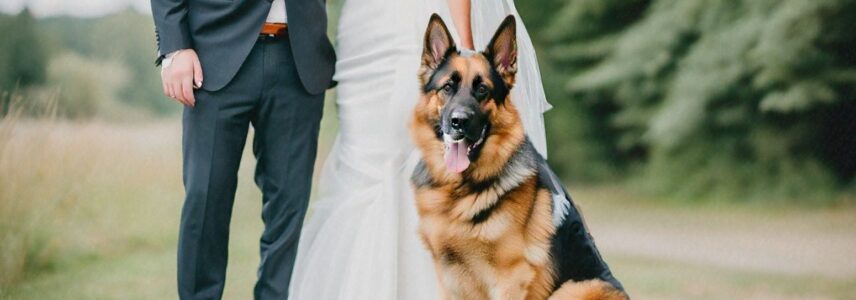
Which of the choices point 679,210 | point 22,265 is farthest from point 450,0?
point 679,210

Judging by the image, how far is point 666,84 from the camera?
448cm

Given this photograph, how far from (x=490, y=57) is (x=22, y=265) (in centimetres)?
193

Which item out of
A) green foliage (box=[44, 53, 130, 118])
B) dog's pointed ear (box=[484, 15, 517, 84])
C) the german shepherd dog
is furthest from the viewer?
green foliage (box=[44, 53, 130, 118])

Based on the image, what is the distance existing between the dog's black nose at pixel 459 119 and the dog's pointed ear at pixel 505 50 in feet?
0.40

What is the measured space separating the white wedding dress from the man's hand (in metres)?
0.36

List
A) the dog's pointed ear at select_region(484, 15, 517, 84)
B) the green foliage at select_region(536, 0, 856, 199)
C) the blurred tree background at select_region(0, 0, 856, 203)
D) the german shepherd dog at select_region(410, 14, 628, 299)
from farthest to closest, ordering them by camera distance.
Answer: the green foliage at select_region(536, 0, 856, 199), the blurred tree background at select_region(0, 0, 856, 203), the german shepherd dog at select_region(410, 14, 628, 299), the dog's pointed ear at select_region(484, 15, 517, 84)

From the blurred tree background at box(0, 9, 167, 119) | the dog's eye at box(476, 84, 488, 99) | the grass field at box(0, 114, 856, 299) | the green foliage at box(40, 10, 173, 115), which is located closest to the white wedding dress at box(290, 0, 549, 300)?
the dog's eye at box(476, 84, 488, 99)

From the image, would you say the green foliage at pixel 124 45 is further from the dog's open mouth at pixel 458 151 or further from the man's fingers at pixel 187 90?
the dog's open mouth at pixel 458 151

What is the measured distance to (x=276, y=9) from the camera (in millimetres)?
1895

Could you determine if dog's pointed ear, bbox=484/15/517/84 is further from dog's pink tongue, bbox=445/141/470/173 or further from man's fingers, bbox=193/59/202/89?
man's fingers, bbox=193/59/202/89

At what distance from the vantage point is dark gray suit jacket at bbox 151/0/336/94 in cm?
180

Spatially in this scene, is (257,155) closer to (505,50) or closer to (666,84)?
(505,50)

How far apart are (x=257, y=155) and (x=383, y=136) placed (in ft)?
0.98

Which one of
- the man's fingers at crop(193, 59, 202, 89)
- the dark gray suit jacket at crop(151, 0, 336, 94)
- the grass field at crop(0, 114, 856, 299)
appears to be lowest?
the grass field at crop(0, 114, 856, 299)
